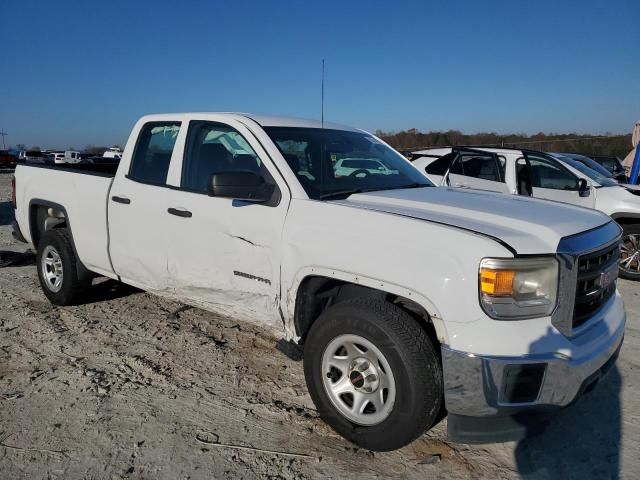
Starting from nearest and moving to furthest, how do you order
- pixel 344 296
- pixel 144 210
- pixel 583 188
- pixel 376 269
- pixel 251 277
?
pixel 376 269 → pixel 344 296 → pixel 251 277 → pixel 144 210 → pixel 583 188

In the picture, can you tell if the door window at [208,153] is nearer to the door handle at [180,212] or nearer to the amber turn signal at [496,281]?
the door handle at [180,212]

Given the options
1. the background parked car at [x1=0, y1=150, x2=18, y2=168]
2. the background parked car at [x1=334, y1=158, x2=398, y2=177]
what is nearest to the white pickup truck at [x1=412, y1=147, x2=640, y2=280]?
the background parked car at [x1=334, y1=158, x2=398, y2=177]

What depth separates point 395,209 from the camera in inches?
113

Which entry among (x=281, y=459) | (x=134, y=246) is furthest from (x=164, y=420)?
(x=134, y=246)

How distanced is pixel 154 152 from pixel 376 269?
99.3 inches

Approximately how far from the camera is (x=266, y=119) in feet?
12.5

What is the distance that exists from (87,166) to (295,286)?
4160 mm

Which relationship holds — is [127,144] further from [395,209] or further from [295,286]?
[395,209]

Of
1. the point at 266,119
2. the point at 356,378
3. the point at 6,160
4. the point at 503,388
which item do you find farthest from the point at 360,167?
the point at 6,160

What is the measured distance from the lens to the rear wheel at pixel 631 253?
698 cm

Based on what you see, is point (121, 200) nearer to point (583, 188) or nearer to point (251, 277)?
point (251, 277)

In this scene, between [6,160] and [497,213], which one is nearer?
[497,213]

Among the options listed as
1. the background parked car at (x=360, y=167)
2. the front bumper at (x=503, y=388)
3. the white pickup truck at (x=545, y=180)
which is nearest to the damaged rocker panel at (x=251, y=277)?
the background parked car at (x=360, y=167)

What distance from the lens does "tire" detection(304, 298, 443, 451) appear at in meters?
2.51
